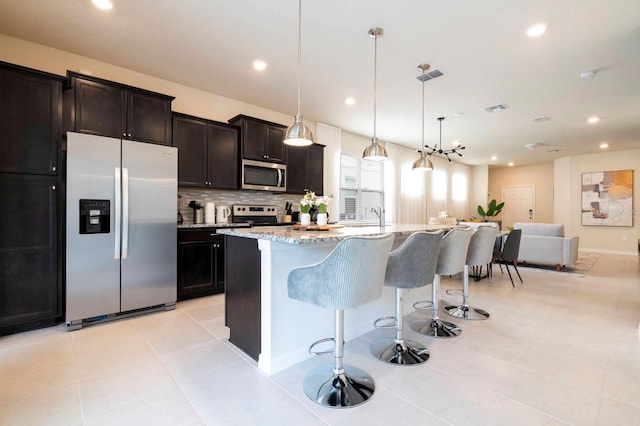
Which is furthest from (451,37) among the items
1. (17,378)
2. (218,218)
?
(17,378)

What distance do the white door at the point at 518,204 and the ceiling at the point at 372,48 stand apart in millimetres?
5767

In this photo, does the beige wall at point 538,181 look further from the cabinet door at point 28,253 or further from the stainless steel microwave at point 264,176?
the cabinet door at point 28,253

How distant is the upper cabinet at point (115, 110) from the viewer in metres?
3.02

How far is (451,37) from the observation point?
300 centimetres

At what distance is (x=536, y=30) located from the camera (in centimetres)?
287

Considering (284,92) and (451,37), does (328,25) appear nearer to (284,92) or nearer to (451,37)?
(451,37)

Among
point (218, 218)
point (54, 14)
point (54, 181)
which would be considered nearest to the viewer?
point (54, 14)

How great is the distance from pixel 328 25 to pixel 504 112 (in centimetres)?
392

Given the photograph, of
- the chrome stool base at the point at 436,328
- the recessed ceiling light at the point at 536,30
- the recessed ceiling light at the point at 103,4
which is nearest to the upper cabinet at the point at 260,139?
the recessed ceiling light at the point at 103,4

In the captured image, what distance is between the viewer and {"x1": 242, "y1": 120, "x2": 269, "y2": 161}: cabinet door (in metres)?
4.46

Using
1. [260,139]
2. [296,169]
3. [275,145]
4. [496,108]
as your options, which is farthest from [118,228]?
[496,108]

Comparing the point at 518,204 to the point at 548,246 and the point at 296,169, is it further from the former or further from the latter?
the point at 296,169

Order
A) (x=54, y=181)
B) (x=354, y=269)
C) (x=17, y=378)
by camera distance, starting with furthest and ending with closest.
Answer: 1. (x=54, y=181)
2. (x=17, y=378)
3. (x=354, y=269)

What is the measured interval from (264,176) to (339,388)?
11.3 feet
